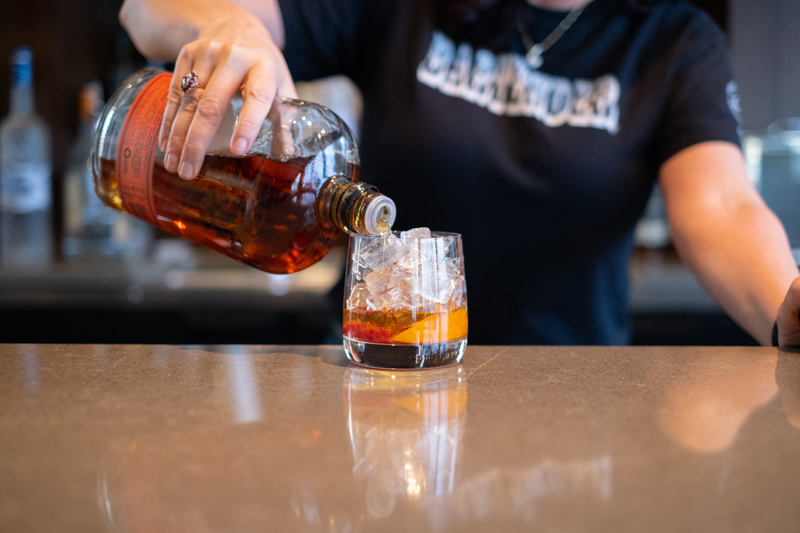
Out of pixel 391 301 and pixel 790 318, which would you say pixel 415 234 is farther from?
pixel 790 318

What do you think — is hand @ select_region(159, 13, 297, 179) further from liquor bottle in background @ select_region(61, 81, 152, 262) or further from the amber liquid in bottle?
liquor bottle in background @ select_region(61, 81, 152, 262)

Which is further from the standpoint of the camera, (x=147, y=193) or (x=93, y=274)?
(x=93, y=274)

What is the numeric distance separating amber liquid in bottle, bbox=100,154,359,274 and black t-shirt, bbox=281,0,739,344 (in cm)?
39

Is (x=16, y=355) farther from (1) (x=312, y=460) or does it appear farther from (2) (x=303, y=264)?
(1) (x=312, y=460)

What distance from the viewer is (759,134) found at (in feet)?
7.26

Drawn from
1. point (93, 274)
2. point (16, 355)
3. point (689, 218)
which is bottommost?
point (93, 274)

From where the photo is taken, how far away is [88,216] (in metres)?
2.12

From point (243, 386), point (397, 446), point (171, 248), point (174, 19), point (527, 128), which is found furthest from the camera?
point (171, 248)

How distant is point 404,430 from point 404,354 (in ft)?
0.48

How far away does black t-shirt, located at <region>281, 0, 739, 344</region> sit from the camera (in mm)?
990

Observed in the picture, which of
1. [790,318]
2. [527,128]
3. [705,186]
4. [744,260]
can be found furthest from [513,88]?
[790,318]

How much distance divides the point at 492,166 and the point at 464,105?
0.32 ft

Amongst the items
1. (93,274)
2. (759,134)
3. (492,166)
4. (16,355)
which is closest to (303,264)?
(16,355)

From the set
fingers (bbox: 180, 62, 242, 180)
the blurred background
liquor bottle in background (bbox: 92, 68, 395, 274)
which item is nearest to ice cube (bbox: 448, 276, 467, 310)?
liquor bottle in background (bbox: 92, 68, 395, 274)
